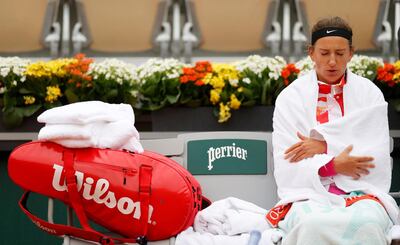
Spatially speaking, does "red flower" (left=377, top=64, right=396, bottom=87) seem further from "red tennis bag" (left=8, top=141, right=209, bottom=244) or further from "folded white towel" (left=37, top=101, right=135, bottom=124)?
"folded white towel" (left=37, top=101, right=135, bottom=124)

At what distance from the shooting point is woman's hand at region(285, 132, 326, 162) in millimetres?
3840

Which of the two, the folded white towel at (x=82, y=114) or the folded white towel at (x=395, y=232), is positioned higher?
the folded white towel at (x=82, y=114)

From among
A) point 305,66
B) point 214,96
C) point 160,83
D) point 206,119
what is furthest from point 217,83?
point 305,66

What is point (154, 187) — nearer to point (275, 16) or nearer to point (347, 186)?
point (347, 186)

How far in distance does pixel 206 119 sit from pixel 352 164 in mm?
1322

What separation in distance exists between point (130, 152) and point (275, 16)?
4.07 m

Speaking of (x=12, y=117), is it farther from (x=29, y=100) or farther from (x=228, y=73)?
(x=228, y=73)

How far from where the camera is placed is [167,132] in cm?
490

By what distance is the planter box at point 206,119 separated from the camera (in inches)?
191

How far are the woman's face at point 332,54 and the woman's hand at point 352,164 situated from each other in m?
0.38

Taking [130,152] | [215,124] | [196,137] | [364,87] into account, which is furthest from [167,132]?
[364,87]

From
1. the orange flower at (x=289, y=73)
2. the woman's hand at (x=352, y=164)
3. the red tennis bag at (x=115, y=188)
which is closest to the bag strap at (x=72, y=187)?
the red tennis bag at (x=115, y=188)

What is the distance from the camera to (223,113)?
481 centimetres

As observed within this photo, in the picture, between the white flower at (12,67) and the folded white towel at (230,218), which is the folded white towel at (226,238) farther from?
the white flower at (12,67)
